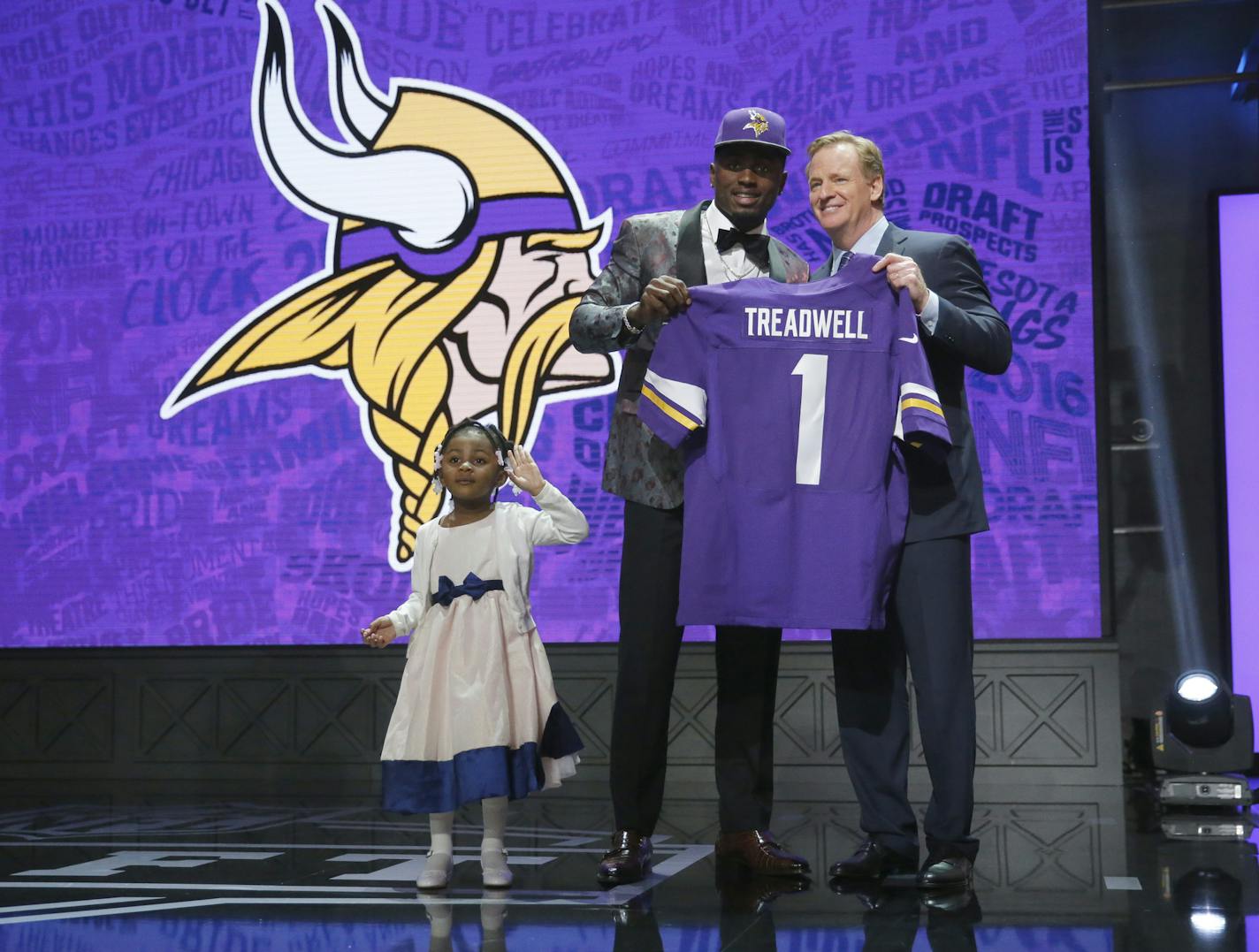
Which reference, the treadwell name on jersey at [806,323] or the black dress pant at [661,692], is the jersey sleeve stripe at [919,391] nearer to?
the treadwell name on jersey at [806,323]

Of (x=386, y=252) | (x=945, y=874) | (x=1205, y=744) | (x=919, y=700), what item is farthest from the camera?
(x=386, y=252)

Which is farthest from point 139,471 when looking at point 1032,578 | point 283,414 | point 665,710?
point 1032,578

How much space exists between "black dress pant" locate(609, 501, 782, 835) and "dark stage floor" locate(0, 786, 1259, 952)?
0.59ft

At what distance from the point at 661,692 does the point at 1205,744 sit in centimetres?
212

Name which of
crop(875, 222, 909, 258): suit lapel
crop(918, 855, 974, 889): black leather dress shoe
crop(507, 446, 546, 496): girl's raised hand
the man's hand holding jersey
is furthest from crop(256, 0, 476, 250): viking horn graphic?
crop(918, 855, 974, 889): black leather dress shoe

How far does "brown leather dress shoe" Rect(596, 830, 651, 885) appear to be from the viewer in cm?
265

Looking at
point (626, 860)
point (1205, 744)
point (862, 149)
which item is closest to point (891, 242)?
point (862, 149)

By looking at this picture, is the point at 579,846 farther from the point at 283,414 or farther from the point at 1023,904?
the point at 283,414

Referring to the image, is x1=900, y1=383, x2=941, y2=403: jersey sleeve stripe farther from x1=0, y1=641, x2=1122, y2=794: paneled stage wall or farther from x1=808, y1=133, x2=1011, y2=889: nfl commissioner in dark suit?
x1=0, y1=641, x2=1122, y2=794: paneled stage wall

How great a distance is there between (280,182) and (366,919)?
3.35m

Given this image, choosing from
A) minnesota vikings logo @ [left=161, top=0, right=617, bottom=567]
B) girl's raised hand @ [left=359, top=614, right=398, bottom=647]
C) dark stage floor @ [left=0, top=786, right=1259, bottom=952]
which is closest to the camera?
dark stage floor @ [left=0, top=786, right=1259, bottom=952]

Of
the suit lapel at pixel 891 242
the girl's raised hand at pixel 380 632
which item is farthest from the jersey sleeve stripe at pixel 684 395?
the girl's raised hand at pixel 380 632

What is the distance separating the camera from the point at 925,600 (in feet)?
8.50

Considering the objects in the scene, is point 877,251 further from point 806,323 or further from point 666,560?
point 666,560
